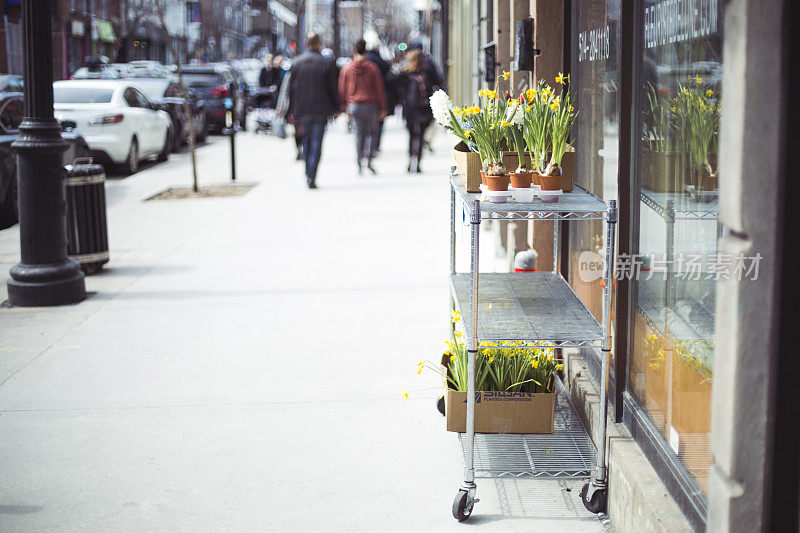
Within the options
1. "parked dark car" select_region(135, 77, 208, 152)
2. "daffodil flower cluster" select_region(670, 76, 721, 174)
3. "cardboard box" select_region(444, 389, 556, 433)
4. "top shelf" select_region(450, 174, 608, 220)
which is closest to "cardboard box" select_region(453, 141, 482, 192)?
"top shelf" select_region(450, 174, 608, 220)

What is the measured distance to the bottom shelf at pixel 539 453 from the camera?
12.7 ft

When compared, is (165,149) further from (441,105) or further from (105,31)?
(105,31)

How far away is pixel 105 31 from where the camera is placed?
4538cm

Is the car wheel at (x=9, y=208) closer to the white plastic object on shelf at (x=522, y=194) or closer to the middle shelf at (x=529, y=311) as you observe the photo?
the middle shelf at (x=529, y=311)

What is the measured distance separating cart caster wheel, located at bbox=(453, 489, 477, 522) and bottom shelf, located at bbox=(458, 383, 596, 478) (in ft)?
0.38

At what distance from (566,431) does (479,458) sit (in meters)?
0.52

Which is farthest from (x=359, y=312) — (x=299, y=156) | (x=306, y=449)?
(x=299, y=156)

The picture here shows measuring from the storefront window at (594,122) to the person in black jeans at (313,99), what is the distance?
8.71 meters

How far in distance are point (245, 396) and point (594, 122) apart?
2344 mm

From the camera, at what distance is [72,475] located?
427cm

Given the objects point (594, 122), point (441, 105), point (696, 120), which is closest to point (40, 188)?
point (441, 105)

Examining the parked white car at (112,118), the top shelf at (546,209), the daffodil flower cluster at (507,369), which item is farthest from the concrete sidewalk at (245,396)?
the parked white car at (112,118)

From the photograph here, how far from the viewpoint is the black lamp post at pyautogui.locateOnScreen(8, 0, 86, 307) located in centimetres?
698

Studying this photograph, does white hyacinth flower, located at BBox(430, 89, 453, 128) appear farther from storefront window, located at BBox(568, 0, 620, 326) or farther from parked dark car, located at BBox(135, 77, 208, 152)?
parked dark car, located at BBox(135, 77, 208, 152)
